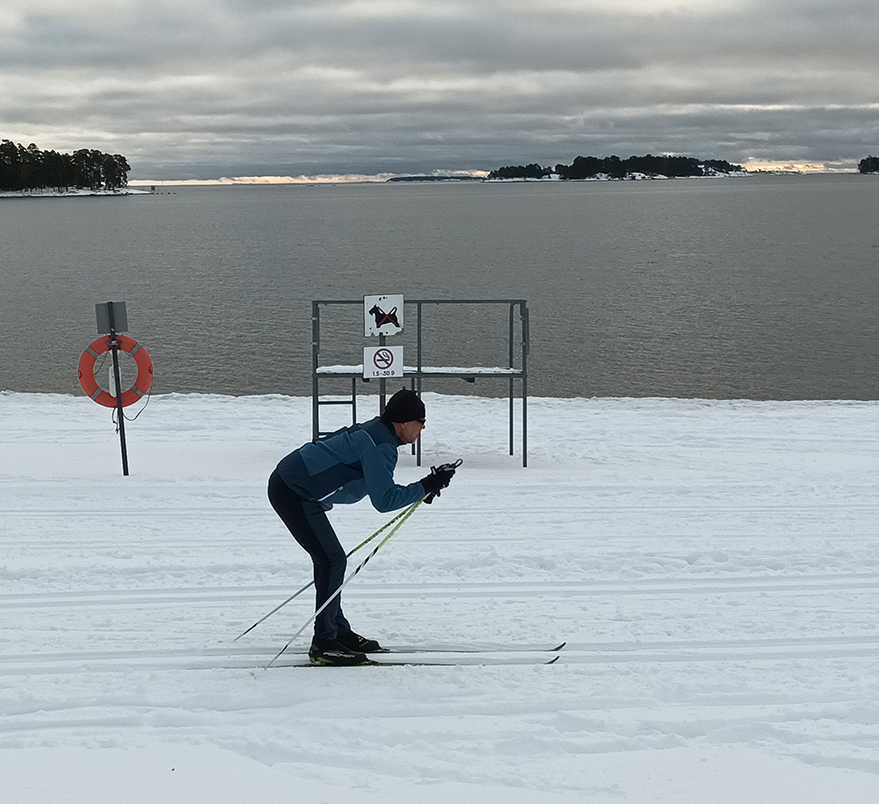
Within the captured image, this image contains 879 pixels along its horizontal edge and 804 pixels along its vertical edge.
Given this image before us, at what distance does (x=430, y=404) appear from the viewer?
663 inches

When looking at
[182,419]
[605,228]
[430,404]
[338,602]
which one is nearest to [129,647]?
[338,602]

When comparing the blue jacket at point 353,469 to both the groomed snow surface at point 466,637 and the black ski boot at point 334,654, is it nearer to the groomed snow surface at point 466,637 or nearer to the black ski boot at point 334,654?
the black ski boot at point 334,654

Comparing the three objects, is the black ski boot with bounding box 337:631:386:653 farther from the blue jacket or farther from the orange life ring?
the orange life ring

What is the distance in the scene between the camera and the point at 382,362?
11586 millimetres

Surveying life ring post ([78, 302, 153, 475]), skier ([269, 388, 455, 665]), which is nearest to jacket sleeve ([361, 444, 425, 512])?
skier ([269, 388, 455, 665])

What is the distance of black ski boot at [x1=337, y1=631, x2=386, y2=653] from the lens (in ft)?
18.7

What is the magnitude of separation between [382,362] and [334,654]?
6.23m

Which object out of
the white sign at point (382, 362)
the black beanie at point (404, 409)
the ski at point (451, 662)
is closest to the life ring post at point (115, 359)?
the white sign at point (382, 362)

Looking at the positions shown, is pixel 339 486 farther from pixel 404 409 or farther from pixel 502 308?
pixel 502 308

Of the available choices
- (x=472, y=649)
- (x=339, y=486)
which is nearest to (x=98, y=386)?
(x=339, y=486)

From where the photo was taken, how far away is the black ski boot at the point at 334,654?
5637mm

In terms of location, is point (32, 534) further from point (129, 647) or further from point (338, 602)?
point (338, 602)

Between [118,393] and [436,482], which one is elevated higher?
[436,482]

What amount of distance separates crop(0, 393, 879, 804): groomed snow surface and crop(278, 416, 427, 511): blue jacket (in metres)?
1.03
